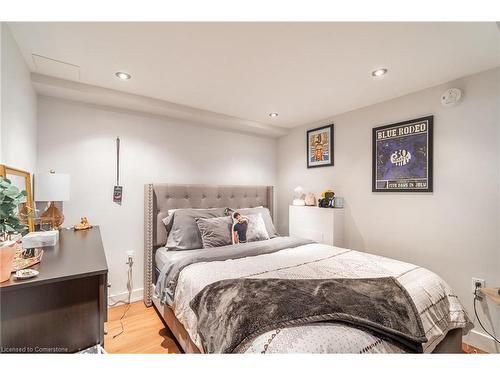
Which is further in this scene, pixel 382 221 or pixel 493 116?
pixel 382 221

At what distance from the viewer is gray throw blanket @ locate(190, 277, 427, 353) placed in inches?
42.6

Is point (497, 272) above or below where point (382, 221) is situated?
below

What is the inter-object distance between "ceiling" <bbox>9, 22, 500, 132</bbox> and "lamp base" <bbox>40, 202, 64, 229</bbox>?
1155 mm

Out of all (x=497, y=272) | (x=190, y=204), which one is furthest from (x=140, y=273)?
(x=497, y=272)

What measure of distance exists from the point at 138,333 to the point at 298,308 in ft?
5.50

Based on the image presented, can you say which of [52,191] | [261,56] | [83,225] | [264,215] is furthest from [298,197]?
[52,191]

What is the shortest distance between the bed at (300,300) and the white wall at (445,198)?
2.03 ft

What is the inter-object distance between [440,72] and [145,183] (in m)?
3.06

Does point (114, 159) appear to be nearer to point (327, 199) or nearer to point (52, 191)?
point (52, 191)

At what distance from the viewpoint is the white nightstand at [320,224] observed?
2824 millimetres

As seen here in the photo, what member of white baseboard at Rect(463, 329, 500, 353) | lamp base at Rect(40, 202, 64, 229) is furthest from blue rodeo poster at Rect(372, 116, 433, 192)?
lamp base at Rect(40, 202, 64, 229)

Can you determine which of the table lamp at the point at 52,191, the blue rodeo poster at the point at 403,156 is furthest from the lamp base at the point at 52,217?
the blue rodeo poster at the point at 403,156

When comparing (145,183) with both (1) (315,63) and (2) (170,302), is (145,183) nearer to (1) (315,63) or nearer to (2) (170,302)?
(2) (170,302)
